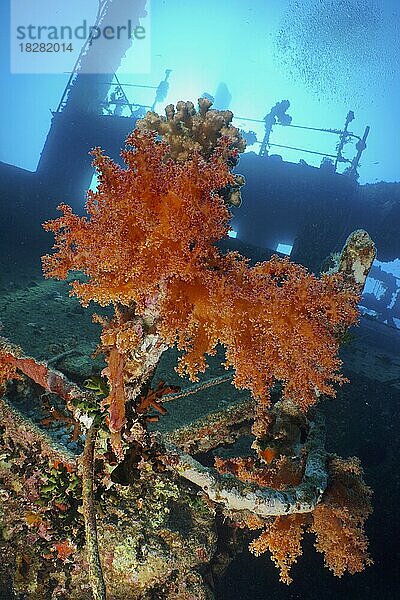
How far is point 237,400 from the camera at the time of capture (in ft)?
18.1

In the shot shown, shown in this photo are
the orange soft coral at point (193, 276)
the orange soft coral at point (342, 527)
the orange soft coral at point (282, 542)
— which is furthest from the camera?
the orange soft coral at point (342, 527)

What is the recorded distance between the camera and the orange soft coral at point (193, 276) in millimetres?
2977

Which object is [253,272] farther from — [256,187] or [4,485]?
[256,187]

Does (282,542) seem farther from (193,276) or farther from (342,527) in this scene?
(193,276)

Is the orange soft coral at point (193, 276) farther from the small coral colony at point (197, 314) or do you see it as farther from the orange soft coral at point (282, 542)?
the orange soft coral at point (282, 542)

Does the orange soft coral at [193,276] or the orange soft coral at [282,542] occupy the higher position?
the orange soft coral at [193,276]

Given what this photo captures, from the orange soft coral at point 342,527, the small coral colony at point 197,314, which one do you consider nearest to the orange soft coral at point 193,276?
the small coral colony at point 197,314

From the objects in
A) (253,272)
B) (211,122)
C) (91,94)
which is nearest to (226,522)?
(253,272)

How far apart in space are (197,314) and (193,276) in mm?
344

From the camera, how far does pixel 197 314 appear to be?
3293 millimetres

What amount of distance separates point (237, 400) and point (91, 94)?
21.1 m

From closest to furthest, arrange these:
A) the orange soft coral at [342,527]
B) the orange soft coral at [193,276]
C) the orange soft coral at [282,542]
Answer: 1. the orange soft coral at [193,276]
2. the orange soft coral at [282,542]
3. the orange soft coral at [342,527]

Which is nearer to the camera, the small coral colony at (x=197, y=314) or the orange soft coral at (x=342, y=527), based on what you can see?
the small coral colony at (x=197, y=314)

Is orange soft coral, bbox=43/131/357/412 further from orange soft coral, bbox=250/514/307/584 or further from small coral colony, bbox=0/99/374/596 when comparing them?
orange soft coral, bbox=250/514/307/584
